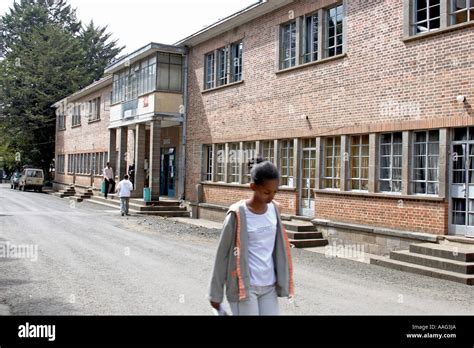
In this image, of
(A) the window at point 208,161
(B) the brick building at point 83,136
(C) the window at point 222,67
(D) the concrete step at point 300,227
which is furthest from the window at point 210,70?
(B) the brick building at point 83,136

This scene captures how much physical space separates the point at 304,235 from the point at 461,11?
7.02m

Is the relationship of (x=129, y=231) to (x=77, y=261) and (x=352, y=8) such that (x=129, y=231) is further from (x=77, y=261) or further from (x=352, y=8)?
(x=352, y=8)

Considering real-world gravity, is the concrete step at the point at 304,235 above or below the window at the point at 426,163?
below

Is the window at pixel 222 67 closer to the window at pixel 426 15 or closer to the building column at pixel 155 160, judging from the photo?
the building column at pixel 155 160

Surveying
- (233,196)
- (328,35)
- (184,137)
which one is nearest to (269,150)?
(233,196)

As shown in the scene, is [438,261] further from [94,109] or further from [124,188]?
[94,109]

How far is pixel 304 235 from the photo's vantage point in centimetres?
1491

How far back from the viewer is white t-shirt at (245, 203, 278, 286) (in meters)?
4.01

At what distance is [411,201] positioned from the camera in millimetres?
12680

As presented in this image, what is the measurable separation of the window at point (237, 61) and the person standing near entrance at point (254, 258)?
680 inches

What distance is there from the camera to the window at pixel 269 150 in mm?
18531

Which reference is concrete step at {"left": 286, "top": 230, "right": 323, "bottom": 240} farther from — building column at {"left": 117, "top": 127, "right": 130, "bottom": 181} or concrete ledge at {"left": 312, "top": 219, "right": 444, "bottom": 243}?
building column at {"left": 117, "top": 127, "right": 130, "bottom": 181}

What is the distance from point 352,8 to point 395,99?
3298mm

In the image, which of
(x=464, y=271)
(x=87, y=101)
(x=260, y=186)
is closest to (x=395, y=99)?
(x=464, y=271)
